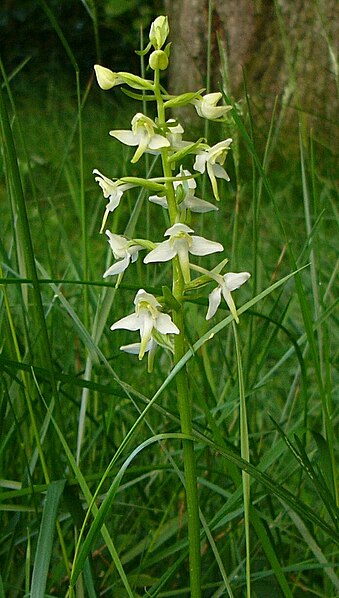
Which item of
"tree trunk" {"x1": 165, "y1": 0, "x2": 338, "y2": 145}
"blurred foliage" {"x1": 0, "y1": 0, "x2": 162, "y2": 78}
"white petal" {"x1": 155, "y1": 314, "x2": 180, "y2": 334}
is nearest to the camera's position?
"white petal" {"x1": 155, "y1": 314, "x2": 180, "y2": 334}

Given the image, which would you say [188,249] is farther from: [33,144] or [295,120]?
[33,144]

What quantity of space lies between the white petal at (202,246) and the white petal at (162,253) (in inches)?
0.8

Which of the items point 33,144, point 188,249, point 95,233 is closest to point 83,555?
point 188,249

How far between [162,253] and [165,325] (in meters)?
0.06

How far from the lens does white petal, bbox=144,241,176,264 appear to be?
67cm

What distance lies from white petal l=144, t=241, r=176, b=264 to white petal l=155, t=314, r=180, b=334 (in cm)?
4

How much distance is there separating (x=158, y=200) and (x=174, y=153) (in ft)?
0.14

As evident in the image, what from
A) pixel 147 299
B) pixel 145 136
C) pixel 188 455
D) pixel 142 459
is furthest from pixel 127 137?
pixel 142 459

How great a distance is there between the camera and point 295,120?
3301 millimetres

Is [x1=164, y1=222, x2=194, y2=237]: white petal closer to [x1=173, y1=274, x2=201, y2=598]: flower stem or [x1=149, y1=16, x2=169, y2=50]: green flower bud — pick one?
[x1=173, y1=274, x2=201, y2=598]: flower stem

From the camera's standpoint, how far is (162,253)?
0.67m

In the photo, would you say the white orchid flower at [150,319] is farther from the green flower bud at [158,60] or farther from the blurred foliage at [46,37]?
the blurred foliage at [46,37]

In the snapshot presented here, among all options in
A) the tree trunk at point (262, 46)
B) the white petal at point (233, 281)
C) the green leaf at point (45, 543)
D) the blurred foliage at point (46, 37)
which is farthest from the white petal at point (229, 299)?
the blurred foliage at point (46, 37)

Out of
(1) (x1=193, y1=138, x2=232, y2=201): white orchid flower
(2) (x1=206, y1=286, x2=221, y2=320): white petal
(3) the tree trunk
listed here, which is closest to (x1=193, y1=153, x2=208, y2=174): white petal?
(1) (x1=193, y1=138, x2=232, y2=201): white orchid flower
